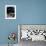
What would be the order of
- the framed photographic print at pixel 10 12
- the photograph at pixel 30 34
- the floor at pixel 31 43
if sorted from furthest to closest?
the framed photographic print at pixel 10 12, the photograph at pixel 30 34, the floor at pixel 31 43

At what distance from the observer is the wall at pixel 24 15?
11.7ft

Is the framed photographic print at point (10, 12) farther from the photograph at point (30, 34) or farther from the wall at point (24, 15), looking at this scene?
the photograph at point (30, 34)

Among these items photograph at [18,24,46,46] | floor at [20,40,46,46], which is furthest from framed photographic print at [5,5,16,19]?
floor at [20,40,46,46]

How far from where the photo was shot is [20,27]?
3506 millimetres

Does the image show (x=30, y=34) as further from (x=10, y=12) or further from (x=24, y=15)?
(x=10, y=12)

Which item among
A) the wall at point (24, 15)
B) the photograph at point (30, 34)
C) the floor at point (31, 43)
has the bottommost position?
the floor at point (31, 43)

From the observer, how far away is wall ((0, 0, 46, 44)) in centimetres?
357

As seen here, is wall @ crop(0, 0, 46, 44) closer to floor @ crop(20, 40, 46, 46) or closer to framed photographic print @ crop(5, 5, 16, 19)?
framed photographic print @ crop(5, 5, 16, 19)

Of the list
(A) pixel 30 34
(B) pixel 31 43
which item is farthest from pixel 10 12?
(B) pixel 31 43

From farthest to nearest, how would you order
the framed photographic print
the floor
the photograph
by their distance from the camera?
the framed photographic print < the photograph < the floor

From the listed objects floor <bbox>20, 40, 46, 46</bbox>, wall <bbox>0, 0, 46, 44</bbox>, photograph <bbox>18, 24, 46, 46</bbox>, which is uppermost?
wall <bbox>0, 0, 46, 44</bbox>

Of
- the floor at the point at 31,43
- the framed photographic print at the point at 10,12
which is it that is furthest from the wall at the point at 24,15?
the floor at the point at 31,43

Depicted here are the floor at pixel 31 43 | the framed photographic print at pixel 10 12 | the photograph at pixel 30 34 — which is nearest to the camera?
the floor at pixel 31 43

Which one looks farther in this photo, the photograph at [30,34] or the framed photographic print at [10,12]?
the framed photographic print at [10,12]
